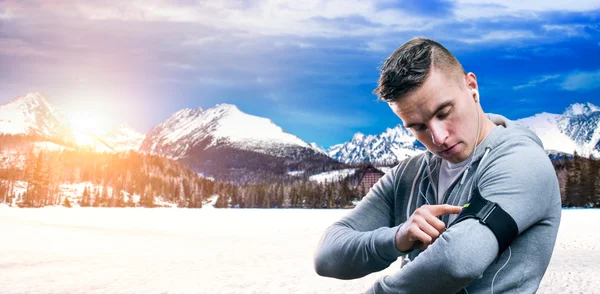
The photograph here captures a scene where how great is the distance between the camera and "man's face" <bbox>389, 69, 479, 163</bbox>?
2902 mm

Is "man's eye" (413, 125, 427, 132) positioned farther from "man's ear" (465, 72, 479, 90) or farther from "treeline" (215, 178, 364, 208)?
Answer: "treeline" (215, 178, 364, 208)

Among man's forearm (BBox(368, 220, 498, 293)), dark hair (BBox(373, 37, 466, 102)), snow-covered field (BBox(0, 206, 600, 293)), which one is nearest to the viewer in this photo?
man's forearm (BBox(368, 220, 498, 293))

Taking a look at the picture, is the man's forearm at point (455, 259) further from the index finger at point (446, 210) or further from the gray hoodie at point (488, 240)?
the index finger at point (446, 210)

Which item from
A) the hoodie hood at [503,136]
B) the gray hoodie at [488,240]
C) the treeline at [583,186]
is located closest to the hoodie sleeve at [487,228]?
the gray hoodie at [488,240]

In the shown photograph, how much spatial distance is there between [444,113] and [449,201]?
51 cm

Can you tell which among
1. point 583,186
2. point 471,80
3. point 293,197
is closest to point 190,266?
point 471,80

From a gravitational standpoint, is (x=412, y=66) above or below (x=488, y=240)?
above

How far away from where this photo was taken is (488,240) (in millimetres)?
2371

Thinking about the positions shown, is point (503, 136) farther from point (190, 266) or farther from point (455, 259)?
point (190, 266)

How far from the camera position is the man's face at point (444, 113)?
2902 millimetres

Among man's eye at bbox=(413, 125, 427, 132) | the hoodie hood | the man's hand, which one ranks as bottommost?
the man's hand

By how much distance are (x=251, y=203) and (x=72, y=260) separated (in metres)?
146

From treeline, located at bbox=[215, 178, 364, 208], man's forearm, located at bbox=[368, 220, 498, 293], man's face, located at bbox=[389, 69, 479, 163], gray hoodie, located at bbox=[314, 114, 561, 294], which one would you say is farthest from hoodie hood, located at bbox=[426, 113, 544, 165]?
treeline, located at bbox=[215, 178, 364, 208]

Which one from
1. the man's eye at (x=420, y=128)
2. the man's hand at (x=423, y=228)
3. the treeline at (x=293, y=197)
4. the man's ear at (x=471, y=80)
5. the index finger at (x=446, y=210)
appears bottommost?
the man's hand at (x=423, y=228)
